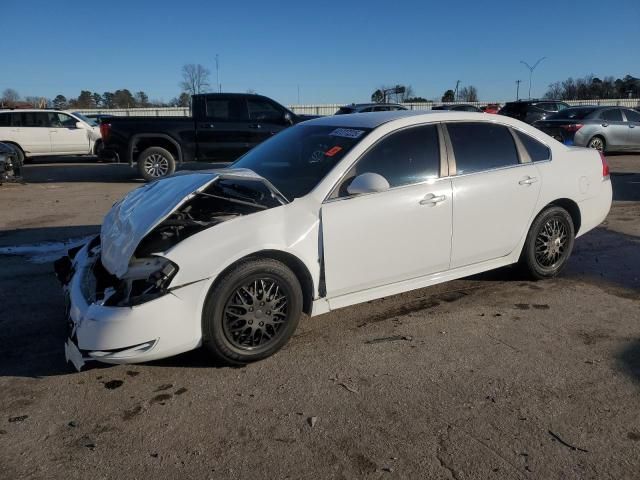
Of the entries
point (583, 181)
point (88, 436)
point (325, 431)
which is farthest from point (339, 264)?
point (583, 181)

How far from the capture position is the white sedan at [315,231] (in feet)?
10.5

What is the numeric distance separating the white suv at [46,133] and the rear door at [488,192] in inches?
561

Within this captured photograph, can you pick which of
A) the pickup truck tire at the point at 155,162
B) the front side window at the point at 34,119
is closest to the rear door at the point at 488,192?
the pickup truck tire at the point at 155,162

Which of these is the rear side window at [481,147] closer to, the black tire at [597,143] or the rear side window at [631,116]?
the black tire at [597,143]

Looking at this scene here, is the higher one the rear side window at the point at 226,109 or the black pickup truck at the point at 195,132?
the rear side window at the point at 226,109

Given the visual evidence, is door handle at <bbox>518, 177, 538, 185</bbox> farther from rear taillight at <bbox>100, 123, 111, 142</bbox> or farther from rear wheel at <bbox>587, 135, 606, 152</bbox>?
rear wheel at <bbox>587, 135, 606, 152</bbox>

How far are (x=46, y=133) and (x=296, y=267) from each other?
52.0 ft

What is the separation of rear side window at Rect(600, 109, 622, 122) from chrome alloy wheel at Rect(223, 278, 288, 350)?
50.3ft

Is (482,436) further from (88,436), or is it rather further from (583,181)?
(583,181)

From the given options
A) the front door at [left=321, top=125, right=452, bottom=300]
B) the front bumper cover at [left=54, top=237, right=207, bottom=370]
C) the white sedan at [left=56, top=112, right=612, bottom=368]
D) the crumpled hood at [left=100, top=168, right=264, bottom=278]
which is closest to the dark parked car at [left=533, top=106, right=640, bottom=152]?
the white sedan at [left=56, top=112, right=612, bottom=368]

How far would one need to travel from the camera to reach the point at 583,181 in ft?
16.9

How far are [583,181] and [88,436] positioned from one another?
4.66 m

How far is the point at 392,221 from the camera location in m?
3.91

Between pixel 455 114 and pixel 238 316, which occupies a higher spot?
pixel 455 114
